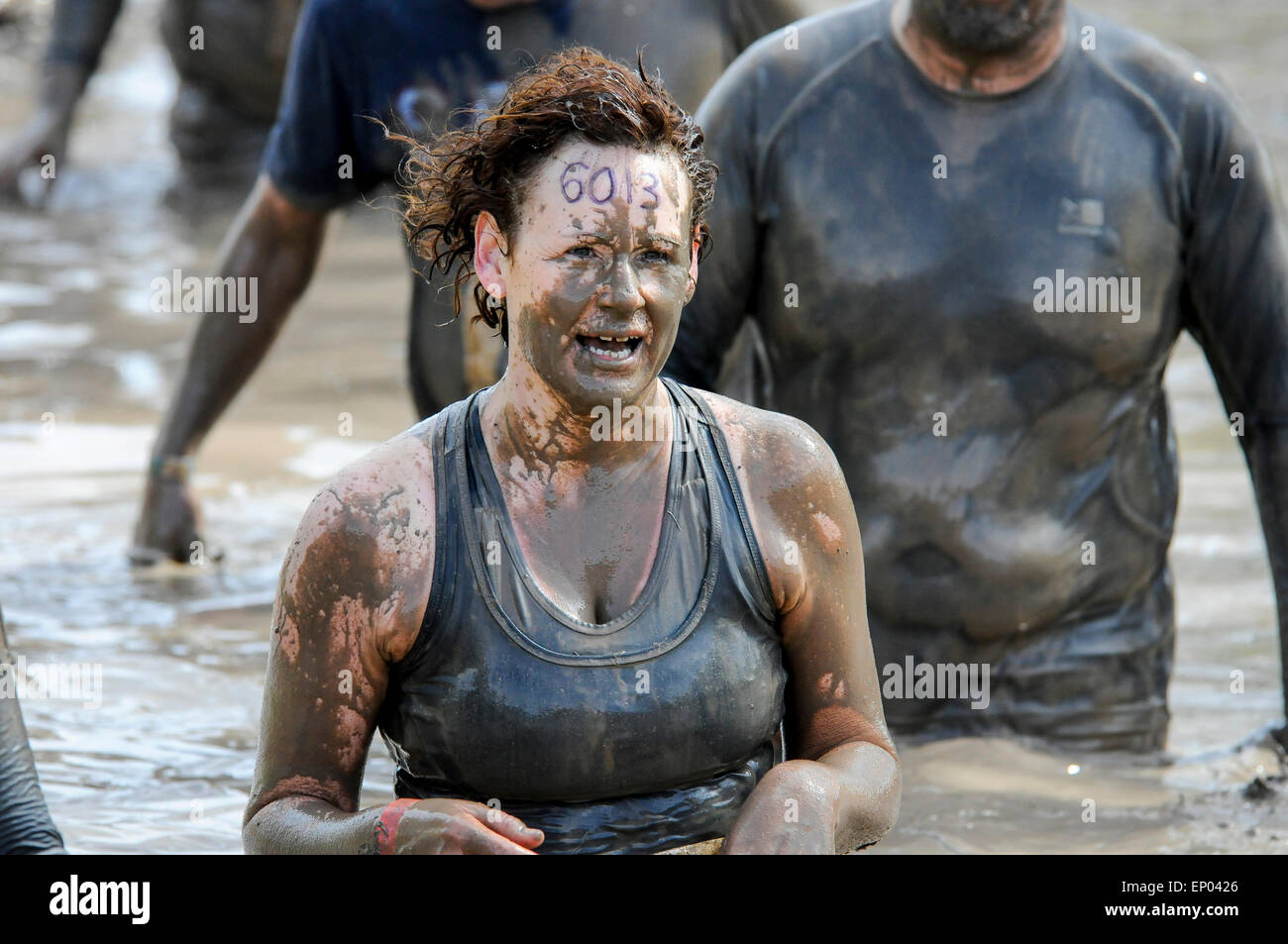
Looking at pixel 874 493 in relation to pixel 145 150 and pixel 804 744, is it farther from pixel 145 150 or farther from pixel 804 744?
pixel 145 150

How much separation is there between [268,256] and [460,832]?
2.70 meters

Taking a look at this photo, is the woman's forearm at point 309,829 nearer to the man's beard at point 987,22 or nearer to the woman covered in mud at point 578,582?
the woman covered in mud at point 578,582

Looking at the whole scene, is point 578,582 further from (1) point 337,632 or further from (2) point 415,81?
(2) point 415,81

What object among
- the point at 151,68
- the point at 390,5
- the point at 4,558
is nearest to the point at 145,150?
the point at 151,68

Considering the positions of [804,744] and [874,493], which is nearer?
[804,744]

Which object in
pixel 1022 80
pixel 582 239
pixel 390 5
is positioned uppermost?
pixel 390 5

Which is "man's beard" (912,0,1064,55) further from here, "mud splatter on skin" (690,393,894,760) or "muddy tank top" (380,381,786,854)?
"muddy tank top" (380,381,786,854)

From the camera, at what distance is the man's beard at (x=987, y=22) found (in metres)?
3.53

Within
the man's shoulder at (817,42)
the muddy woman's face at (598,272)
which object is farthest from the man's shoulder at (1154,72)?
the muddy woman's face at (598,272)

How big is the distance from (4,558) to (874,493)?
2596 millimetres

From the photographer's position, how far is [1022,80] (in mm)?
3629

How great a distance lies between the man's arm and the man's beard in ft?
5.47

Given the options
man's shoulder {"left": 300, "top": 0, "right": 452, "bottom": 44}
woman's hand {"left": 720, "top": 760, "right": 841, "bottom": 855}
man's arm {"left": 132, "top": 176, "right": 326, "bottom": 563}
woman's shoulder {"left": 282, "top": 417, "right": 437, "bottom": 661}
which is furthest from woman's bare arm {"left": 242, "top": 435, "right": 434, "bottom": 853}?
man's arm {"left": 132, "top": 176, "right": 326, "bottom": 563}

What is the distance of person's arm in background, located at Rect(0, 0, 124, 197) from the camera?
5754 mm
